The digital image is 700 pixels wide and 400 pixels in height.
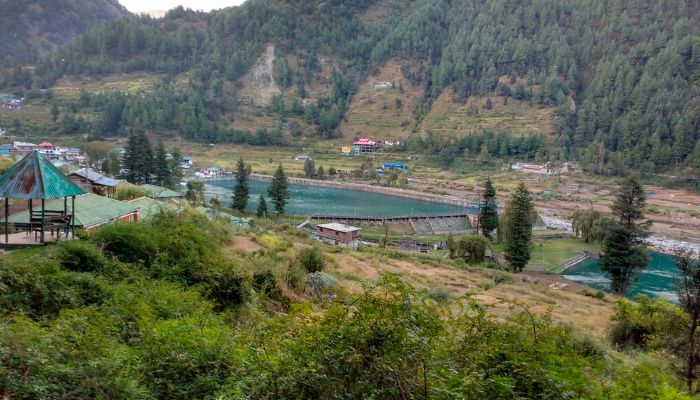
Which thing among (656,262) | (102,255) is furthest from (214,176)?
(102,255)

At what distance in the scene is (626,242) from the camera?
22500 mm

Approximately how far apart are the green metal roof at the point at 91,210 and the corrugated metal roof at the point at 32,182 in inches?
66.2

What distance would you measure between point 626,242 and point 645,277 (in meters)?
9.62

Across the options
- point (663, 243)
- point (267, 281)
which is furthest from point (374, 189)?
point (267, 281)

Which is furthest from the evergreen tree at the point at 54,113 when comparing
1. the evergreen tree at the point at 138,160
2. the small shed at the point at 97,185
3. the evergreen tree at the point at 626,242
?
the evergreen tree at the point at 626,242

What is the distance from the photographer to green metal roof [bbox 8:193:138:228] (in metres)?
11.4

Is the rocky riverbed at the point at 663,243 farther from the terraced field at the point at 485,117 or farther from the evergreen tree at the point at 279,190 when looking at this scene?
the terraced field at the point at 485,117

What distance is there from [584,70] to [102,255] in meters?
103

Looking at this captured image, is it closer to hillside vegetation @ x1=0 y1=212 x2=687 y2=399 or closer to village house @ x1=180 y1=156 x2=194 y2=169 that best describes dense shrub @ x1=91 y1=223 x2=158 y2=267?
hillside vegetation @ x1=0 y1=212 x2=687 y2=399

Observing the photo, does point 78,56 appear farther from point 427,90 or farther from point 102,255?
point 102,255

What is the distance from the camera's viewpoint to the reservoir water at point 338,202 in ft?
154

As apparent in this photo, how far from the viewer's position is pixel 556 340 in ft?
15.9

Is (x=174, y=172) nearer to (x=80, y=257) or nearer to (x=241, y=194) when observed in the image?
(x=241, y=194)

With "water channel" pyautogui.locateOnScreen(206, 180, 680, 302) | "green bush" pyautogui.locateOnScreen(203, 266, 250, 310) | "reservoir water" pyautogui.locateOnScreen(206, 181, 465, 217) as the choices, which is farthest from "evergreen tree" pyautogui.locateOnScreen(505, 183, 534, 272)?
"green bush" pyautogui.locateOnScreen(203, 266, 250, 310)
